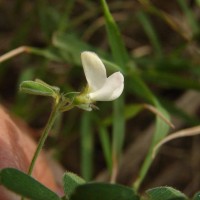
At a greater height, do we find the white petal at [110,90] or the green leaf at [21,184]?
the white petal at [110,90]

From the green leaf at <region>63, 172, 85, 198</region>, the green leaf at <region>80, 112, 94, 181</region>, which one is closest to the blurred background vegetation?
the green leaf at <region>80, 112, 94, 181</region>

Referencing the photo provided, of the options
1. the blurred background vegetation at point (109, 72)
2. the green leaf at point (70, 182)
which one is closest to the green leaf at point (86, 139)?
the blurred background vegetation at point (109, 72)

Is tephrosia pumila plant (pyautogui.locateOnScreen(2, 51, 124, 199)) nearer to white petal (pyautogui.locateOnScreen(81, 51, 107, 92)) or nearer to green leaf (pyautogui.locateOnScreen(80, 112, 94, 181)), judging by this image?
white petal (pyautogui.locateOnScreen(81, 51, 107, 92))

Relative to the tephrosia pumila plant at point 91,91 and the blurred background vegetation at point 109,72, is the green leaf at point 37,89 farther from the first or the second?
the blurred background vegetation at point 109,72

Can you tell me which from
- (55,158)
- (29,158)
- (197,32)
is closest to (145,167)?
(29,158)

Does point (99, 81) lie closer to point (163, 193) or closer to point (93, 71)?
point (93, 71)

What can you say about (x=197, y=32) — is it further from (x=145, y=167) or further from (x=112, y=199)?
(x=112, y=199)
